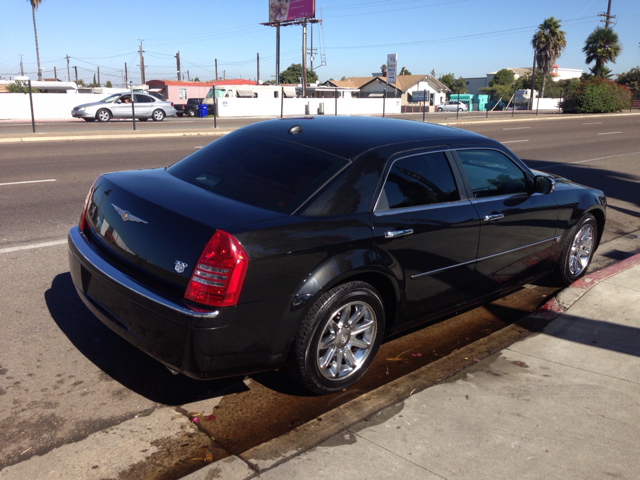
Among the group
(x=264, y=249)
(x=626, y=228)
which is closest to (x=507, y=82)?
(x=626, y=228)

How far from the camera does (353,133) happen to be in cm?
405

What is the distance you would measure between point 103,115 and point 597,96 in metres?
40.8

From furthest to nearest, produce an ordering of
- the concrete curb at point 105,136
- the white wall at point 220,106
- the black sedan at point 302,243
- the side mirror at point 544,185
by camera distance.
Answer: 1. the white wall at point 220,106
2. the concrete curb at point 105,136
3. the side mirror at point 544,185
4. the black sedan at point 302,243

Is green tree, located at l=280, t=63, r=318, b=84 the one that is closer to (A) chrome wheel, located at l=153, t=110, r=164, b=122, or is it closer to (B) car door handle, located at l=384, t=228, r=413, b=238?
→ (A) chrome wheel, located at l=153, t=110, r=164, b=122

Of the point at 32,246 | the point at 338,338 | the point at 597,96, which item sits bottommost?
the point at 32,246

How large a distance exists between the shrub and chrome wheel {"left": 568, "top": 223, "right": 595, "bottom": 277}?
163 ft

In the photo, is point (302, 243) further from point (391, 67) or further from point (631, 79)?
point (631, 79)

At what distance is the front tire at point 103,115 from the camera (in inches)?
1090

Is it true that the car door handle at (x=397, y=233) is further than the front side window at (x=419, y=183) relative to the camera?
No

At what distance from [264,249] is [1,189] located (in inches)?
294

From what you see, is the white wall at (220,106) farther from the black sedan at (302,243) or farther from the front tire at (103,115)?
the black sedan at (302,243)

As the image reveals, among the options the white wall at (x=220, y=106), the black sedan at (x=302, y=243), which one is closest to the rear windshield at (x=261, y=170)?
the black sedan at (x=302, y=243)

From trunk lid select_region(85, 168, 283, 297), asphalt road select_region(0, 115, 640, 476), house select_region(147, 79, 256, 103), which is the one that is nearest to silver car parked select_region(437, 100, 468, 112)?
house select_region(147, 79, 256, 103)

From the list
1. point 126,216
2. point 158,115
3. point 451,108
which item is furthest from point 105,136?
point 451,108
